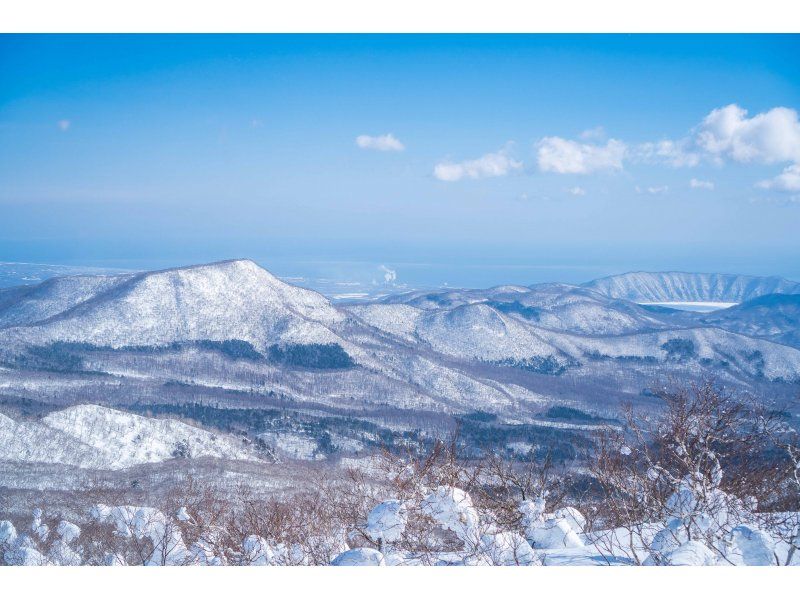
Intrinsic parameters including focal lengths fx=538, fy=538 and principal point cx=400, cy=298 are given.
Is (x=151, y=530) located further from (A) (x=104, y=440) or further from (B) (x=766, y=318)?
(B) (x=766, y=318)

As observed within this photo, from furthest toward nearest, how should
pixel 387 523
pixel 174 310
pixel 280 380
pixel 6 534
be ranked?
1. pixel 174 310
2. pixel 280 380
3. pixel 6 534
4. pixel 387 523

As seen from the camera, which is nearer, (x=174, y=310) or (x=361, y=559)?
(x=361, y=559)

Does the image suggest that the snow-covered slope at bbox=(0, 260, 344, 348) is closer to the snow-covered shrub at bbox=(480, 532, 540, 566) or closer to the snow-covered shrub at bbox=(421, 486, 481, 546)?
the snow-covered shrub at bbox=(421, 486, 481, 546)

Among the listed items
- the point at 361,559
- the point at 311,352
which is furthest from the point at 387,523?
the point at 311,352

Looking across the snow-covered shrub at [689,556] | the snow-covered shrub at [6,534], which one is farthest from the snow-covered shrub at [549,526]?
the snow-covered shrub at [6,534]

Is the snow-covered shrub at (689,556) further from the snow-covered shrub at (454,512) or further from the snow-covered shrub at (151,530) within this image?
the snow-covered shrub at (151,530)

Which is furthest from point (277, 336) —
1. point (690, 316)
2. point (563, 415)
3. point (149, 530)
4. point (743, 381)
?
point (690, 316)
